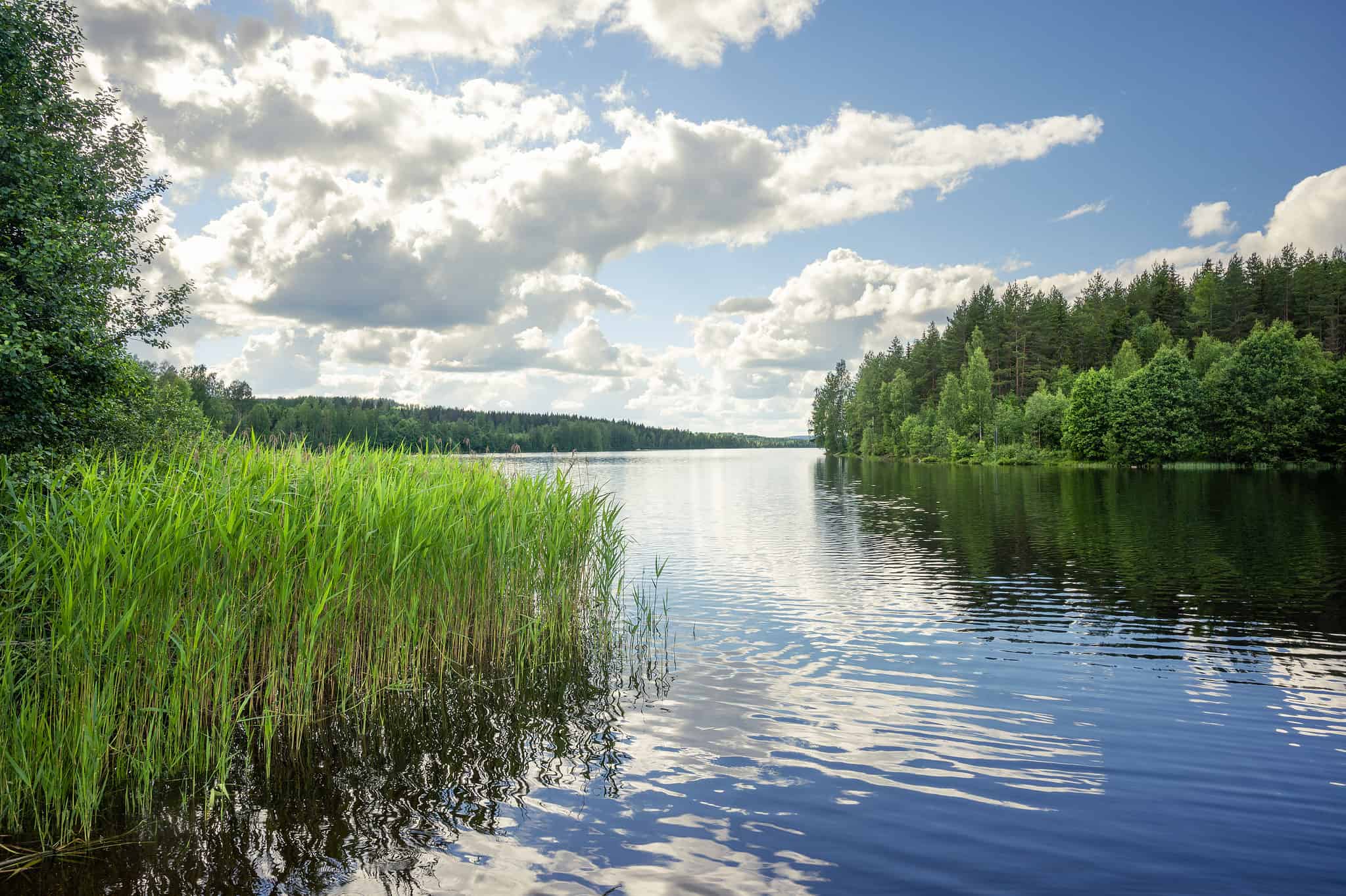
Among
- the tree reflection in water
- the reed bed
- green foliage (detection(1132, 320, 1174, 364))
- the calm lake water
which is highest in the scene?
green foliage (detection(1132, 320, 1174, 364))

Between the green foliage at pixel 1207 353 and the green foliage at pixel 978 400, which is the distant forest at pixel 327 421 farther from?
the green foliage at pixel 1207 353

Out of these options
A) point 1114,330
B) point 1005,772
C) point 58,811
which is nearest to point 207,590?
point 58,811

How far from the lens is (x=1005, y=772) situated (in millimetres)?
8922

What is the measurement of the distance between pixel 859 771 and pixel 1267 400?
101 m

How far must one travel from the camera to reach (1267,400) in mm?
82875

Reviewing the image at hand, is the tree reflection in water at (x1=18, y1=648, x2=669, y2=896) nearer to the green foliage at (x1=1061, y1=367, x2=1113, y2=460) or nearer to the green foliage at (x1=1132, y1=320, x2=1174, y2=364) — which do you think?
the green foliage at (x1=1061, y1=367, x2=1113, y2=460)

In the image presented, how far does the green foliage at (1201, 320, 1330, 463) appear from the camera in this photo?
81.6m

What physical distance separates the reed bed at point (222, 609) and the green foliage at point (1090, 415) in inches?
3791

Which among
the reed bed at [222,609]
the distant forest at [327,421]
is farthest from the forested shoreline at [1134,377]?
the reed bed at [222,609]

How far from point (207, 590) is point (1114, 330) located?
5888 inches

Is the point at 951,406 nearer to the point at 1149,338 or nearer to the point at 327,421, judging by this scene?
the point at 1149,338

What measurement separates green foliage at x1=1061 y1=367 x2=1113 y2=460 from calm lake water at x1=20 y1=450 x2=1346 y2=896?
3142 inches

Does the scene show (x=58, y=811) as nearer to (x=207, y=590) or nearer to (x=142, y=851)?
(x=142, y=851)

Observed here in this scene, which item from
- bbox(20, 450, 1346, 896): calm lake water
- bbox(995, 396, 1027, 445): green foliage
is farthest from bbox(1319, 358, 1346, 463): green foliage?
bbox(20, 450, 1346, 896): calm lake water
